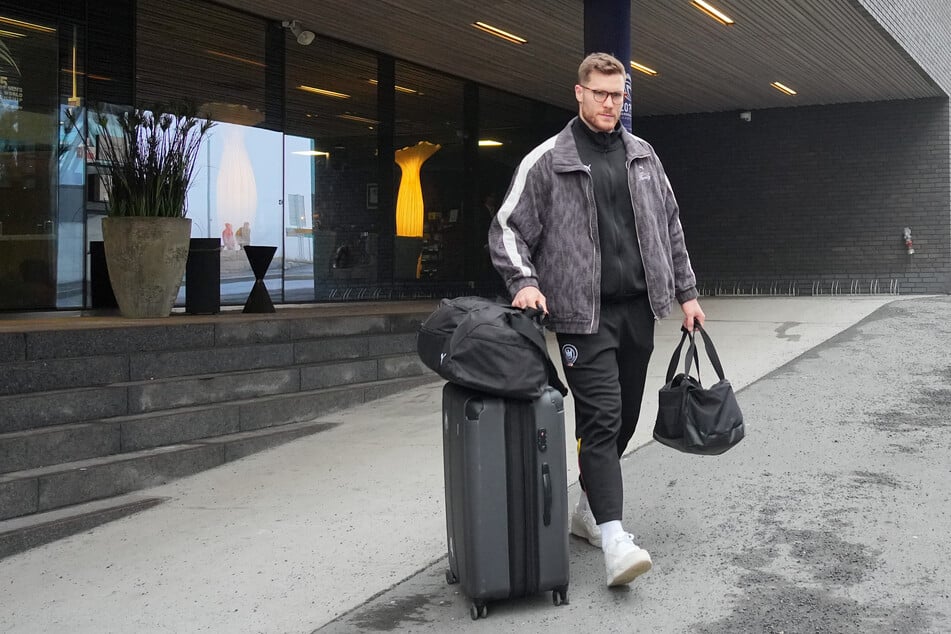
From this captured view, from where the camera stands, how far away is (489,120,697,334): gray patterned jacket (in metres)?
3.50

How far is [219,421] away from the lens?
619 cm

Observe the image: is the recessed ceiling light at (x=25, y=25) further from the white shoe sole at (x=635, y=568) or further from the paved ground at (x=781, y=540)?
the white shoe sole at (x=635, y=568)

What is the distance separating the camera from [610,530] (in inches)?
134

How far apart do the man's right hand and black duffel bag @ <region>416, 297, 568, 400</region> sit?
0.05 metres

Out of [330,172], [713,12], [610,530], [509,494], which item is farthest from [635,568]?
[330,172]

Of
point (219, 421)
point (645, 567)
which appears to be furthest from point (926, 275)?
point (645, 567)

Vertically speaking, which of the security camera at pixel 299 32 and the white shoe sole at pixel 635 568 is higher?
the security camera at pixel 299 32

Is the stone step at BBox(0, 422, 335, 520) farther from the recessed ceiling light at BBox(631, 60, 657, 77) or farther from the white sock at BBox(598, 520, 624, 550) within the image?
the recessed ceiling light at BBox(631, 60, 657, 77)

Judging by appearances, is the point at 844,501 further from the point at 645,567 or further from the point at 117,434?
the point at 117,434

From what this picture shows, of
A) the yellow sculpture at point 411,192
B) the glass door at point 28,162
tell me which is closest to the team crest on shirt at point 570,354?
the glass door at point 28,162

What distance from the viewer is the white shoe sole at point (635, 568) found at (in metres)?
3.33

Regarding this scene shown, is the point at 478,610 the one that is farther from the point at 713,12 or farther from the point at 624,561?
the point at 713,12

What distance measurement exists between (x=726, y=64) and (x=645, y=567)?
11.5 metres

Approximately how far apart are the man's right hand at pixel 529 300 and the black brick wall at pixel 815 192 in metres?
14.5
